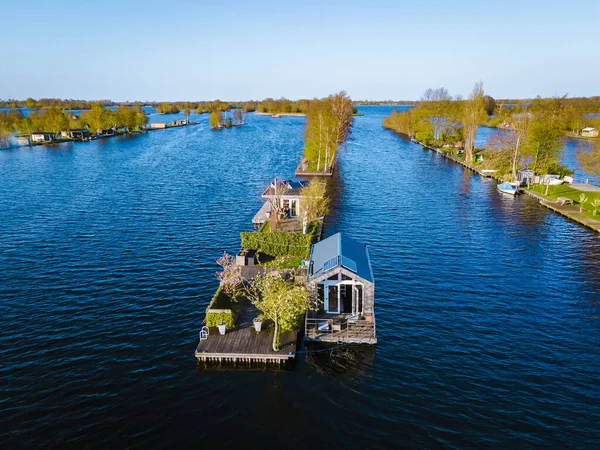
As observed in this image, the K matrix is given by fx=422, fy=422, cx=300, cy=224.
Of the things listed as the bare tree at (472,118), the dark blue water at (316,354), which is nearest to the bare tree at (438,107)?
the bare tree at (472,118)

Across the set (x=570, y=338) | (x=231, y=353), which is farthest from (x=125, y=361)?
(x=570, y=338)

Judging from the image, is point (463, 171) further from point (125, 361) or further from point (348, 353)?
point (125, 361)

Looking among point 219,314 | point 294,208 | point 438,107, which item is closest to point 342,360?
point 219,314

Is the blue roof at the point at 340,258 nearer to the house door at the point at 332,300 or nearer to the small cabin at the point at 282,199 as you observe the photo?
the house door at the point at 332,300

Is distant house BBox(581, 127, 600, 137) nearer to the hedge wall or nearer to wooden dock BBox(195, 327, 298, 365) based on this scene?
the hedge wall

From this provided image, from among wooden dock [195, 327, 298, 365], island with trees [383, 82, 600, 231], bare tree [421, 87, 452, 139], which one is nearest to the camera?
wooden dock [195, 327, 298, 365]

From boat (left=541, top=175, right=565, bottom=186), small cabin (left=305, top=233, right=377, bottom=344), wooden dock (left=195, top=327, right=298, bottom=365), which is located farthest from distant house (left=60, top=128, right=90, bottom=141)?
wooden dock (left=195, top=327, right=298, bottom=365)
